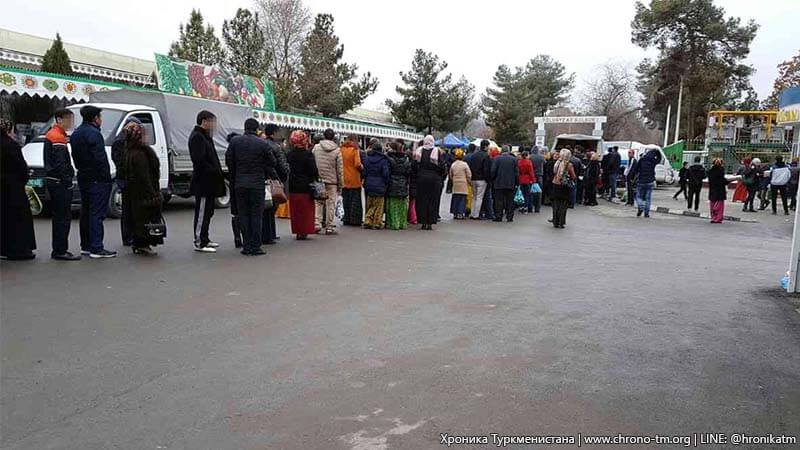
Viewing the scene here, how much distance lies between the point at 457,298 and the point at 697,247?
6714 millimetres

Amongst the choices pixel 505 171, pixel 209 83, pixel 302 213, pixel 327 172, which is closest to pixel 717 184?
pixel 505 171

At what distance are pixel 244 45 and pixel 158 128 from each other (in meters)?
26.2

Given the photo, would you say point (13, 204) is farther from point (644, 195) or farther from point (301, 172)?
point (644, 195)

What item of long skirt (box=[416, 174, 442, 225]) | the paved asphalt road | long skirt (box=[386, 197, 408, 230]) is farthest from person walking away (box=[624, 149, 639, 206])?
the paved asphalt road

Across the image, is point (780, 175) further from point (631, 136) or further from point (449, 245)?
point (631, 136)

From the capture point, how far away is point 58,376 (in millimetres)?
3900

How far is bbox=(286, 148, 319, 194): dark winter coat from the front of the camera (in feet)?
31.6

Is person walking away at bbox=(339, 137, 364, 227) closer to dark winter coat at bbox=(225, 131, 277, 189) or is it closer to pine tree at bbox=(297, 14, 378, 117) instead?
dark winter coat at bbox=(225, 131, 277, 189)

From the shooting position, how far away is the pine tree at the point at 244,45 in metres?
36.5

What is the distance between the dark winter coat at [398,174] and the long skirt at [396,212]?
0.14m

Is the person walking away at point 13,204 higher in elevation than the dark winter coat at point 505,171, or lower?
lower

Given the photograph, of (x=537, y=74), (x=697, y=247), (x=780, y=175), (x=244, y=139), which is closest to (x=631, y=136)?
(x=537, y=74)

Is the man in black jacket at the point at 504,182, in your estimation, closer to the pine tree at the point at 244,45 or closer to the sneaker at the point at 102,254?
the sneaker at the point at 102,254

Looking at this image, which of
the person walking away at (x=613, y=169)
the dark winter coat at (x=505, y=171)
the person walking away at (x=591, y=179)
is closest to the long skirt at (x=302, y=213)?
the dark winter coat at (x=505, y=171)
